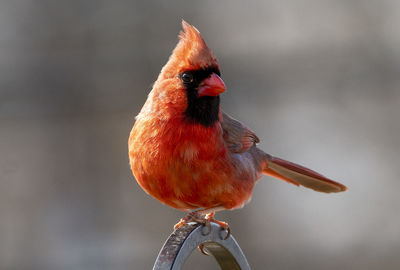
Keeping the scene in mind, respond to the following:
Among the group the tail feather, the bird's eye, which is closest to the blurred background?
the tail feather

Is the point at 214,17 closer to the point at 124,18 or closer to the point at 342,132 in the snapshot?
the point at 124,18

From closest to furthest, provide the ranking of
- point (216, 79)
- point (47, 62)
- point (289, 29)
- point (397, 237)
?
point (216, 79), point (397, 237), point (289, 29), point (47, 62)

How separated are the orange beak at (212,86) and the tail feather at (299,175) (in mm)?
872

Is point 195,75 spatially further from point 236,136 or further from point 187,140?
point 236,136

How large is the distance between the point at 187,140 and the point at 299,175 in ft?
2.98

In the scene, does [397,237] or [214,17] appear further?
[214,17]

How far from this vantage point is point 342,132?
167 inches

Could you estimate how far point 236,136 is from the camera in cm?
221

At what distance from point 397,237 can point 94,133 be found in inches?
92.2

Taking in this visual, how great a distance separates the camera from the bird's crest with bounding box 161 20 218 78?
1726 millimetres

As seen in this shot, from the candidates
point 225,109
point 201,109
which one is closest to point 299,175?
point 201,109

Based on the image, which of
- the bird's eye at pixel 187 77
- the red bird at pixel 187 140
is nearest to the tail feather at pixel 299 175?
the red bird at pixel 187 140

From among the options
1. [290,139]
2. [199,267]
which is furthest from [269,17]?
[199,267]

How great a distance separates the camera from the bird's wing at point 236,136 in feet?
7.03
